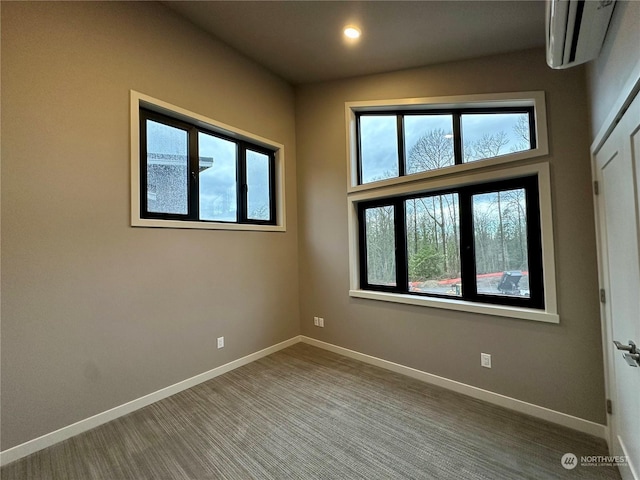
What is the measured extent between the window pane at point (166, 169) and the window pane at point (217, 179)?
A: 0.61ft

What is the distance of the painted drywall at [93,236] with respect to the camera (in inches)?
70.3

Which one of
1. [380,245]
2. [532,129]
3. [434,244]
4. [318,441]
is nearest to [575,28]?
[532,129]

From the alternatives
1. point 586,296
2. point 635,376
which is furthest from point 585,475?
point 586,296

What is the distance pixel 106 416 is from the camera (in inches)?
83.0

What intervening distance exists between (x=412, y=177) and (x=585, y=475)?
2.44 metres

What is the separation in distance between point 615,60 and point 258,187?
3146mm

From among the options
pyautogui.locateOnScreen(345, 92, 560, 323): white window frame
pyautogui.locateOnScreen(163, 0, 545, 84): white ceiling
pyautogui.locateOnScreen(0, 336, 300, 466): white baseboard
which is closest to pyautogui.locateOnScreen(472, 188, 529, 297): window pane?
pyautogui.locateOnScreen(345, 92, 560, 323): white window frame

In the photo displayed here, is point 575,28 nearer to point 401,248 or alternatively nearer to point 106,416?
point 401,248

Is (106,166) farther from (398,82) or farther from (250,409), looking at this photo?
(398,82)

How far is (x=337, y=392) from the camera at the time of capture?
2.49 metres

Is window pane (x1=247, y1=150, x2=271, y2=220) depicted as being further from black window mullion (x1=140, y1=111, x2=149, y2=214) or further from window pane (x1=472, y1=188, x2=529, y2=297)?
window pane (x1=472, y1=188, x2=529, y2=297)

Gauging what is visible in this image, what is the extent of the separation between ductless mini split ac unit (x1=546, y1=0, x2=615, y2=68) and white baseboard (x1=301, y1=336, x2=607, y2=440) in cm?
242

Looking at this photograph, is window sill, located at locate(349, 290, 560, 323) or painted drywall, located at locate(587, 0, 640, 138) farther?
window sill, located at locate(349, 290, 560, 323)

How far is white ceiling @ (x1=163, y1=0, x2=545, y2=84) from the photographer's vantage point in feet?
6.95
